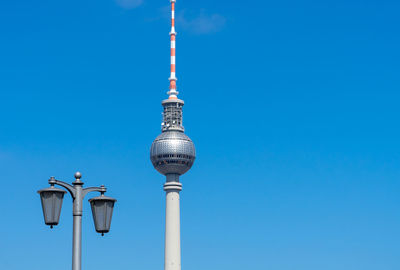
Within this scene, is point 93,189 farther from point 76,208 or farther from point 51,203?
point 51,203

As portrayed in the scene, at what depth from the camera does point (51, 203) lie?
2119 cm

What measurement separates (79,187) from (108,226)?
1499 mm

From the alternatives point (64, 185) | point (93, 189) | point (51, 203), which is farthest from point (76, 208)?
point (51, 203)

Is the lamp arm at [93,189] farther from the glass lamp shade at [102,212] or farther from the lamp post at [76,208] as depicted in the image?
the glass lamp shade at [102,212]

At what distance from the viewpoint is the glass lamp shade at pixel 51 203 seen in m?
20.9

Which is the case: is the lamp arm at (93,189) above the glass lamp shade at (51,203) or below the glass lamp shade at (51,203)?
above

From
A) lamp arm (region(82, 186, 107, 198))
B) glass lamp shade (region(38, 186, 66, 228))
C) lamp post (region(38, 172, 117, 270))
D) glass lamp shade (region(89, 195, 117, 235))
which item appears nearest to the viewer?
glass lamp shade (region(38, 186, 66, 228))

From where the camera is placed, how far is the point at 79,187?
2228cm

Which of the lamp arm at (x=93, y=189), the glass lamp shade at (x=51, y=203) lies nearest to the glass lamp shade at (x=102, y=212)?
the lamp arm at (x=93, y=189)

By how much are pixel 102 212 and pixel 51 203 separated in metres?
1.44

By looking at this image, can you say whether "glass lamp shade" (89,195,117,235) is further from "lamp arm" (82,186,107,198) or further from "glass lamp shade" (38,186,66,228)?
"glass lamp shade" (38,186,66,228)

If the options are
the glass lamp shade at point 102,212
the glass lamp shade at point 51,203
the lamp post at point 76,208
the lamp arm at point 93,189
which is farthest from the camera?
the lamp arm at point 93,189

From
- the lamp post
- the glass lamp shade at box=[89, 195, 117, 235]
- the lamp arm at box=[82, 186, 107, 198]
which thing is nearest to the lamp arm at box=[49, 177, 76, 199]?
the lamp post

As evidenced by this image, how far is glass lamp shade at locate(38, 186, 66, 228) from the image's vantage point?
20922mm
